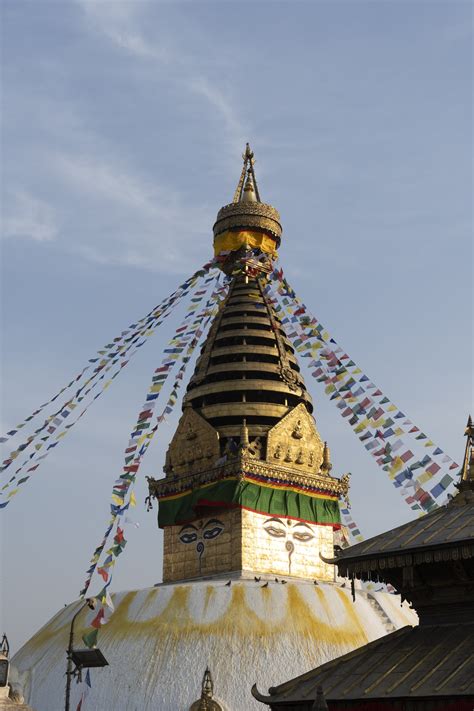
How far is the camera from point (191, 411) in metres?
29.8

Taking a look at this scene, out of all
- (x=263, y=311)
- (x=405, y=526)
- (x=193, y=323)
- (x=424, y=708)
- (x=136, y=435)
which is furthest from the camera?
(x=263, y=311)

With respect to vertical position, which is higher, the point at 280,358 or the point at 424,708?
the point at 280,358

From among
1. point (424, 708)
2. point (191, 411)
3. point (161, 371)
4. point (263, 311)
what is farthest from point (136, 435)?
point (424, 708)

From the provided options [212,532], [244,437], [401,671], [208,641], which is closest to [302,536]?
[212,532]

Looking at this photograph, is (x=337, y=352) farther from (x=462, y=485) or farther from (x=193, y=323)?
(x=462, y=485)

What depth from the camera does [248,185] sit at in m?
35.7

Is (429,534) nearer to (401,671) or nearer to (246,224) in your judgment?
(401,671)

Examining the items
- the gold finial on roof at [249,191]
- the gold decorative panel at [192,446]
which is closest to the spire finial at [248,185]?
the gold finial on roof at [249,191]

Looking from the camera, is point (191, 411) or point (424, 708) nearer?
point (424, 708)

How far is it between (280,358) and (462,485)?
19.3 meters

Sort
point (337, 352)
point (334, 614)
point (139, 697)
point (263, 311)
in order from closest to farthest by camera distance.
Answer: point (139, 697), point (334, 614), point (337, 352), point (263, 311)

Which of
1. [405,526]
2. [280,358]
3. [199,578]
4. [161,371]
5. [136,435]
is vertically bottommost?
[405,526]

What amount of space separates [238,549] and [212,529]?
1670mm

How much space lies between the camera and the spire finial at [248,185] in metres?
35.2
